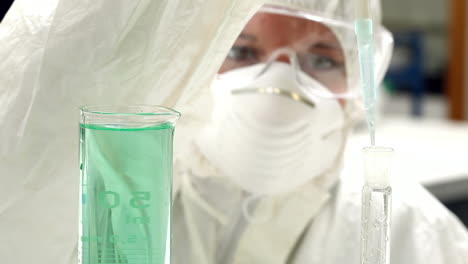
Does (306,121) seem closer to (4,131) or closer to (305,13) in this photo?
(305,13)

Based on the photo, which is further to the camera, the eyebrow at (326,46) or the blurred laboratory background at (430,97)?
the blurred laboratory background at (430,97)

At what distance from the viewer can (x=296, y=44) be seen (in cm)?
88

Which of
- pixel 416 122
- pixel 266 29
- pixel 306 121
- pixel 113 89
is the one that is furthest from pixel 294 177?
pixel 416 122

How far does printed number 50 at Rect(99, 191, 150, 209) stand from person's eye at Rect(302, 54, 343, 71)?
0.48 metres

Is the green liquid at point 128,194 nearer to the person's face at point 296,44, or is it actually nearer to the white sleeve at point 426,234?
the person's face at point 296,44

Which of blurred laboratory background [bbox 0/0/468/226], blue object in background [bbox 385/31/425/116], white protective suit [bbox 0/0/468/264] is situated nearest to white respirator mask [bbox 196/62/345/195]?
white protective suit [bbox 0/0/468/264]

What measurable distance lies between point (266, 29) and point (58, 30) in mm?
392

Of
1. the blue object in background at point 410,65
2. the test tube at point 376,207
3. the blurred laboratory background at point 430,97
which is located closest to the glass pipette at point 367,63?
the test tube at point 376,207

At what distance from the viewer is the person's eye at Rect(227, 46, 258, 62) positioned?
0.84 meters

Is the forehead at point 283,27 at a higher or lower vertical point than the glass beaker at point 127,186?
higher

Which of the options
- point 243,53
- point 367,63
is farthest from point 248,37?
point 367,63

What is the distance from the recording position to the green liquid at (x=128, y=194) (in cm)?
47

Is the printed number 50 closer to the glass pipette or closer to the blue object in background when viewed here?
the glass pipette

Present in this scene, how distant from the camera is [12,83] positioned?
1.84 ft
